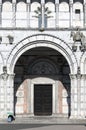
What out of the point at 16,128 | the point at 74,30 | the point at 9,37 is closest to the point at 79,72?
the point at 74,30

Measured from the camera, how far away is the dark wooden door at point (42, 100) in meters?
42.2

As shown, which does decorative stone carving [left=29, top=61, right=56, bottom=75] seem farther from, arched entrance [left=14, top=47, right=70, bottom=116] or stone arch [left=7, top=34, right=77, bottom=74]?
stone arch [left=7, top=34, right=77, bottom=74]

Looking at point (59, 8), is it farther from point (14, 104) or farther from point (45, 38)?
→ point (14, 104)

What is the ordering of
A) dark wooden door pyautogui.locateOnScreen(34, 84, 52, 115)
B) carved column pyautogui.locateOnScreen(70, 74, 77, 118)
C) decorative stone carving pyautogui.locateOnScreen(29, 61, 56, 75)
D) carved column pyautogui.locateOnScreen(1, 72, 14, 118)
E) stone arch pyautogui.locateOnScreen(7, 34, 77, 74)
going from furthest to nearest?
decorative stone carving pyautogui.locateOnScreen(29, 61, 56, 75)
dark wooden door pyautogui.locateOnScreen(34, 84, 52, 115)
stone arch pyautogui.locateOnScreen(7, 34, 77, 74)
carved column pyautogui.locateOnScreen(70, 74, 77, 118)
carved column pyautogui.locateOnScreen(1, 72, 14, 118)

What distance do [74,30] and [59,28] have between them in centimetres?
102

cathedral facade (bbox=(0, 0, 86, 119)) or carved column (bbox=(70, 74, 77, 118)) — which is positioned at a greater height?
cathedral facade (bbox=(0, 0, 86, 119))

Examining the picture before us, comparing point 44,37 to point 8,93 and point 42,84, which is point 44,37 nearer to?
point 42,84

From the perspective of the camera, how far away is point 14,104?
136 ft

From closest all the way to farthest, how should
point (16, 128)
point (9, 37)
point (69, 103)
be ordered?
point (16, 128), point (9, 37), point (69, 103)

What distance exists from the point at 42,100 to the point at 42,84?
3.90ft

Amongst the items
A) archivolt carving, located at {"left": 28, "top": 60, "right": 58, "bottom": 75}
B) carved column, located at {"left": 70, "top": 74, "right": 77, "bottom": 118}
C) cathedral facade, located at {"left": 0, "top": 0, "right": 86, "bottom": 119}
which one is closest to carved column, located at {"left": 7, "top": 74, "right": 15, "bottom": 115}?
cathedral facade, located at {"left": 0, "top": 0, "right": 86, "bottom": 119}

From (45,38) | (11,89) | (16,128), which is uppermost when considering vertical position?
(45,38)

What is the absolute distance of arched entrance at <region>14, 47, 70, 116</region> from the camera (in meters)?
41.9

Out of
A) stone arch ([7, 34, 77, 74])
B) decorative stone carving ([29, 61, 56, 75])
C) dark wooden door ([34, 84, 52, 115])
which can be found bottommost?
dark wooden door ([34, 84, 52, 115])
